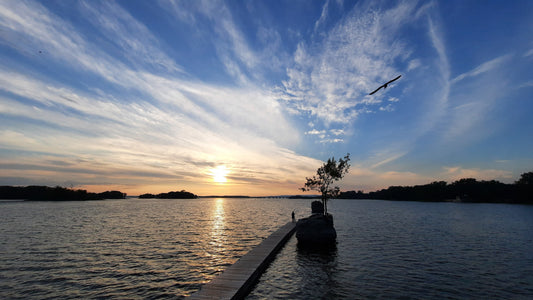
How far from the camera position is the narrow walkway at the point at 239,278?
1174 centimetres

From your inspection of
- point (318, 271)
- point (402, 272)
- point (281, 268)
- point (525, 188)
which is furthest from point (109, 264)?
point (525, 188)

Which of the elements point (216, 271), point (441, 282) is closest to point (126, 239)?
point (216, 271)

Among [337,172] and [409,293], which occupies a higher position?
[337,172]

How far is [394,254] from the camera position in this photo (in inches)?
897

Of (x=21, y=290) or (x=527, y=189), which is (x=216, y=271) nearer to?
(x=21, y=290)

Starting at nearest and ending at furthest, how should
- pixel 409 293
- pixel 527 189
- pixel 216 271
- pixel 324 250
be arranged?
1. pixel 409 293
2. pixel 216 271
3. pixel 324 250
4. pixel 527 189

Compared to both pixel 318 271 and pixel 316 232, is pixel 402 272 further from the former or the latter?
pixel 316 232

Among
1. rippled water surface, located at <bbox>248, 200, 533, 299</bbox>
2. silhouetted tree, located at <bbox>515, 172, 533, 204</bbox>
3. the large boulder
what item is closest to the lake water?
rippled water surface, located at <bbox>248, 200, 533, 299</bbox>

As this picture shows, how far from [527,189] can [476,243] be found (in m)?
172

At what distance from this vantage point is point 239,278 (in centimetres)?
1409

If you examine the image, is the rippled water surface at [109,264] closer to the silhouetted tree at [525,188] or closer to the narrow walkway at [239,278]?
the narrow walkway at [239,278]

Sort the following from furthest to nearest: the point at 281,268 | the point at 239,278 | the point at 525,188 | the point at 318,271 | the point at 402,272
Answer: the point at 525,188 < the point at 281,268 < the point at 318,271 < the point at 402,272 < the point at 239,278

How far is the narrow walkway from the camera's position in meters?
11.7

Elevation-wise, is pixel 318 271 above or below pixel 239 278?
below
